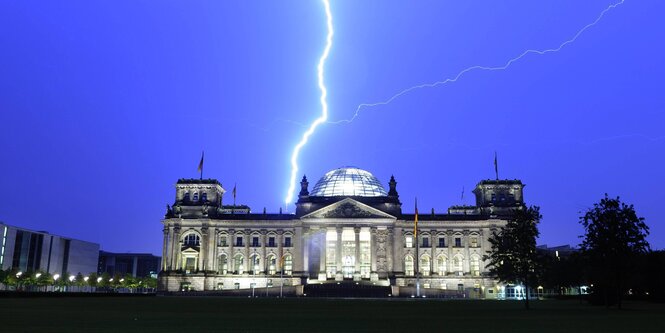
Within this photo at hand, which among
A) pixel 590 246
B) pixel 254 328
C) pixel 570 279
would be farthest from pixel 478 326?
pixel 570 279

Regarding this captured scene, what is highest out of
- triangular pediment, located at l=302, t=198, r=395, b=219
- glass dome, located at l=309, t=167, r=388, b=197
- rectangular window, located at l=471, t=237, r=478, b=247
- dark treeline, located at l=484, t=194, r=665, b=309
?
glass dome, located at l=309, t=167, r=388, b=197

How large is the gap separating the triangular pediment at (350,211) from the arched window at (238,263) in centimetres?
1881

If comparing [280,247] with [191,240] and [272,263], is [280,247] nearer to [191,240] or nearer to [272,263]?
[272,263]

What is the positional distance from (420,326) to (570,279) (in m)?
82.5

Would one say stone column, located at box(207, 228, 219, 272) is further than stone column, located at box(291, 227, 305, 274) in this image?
Yes

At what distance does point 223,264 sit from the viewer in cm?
12638

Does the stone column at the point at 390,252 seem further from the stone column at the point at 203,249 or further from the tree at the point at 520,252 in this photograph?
the tree at the point at 520,252

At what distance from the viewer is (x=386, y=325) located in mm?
26328

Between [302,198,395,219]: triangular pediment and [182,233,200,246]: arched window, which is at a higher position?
[302,198,395,219]: triangular pediment

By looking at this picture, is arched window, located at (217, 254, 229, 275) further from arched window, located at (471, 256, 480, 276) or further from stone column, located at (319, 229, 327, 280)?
arched window, located at (471, 256, 480, 276)

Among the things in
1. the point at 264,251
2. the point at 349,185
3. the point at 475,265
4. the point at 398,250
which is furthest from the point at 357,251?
the point at 475,265

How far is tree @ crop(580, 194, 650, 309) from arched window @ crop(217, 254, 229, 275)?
8721 centimetres

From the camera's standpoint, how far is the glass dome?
441 feet

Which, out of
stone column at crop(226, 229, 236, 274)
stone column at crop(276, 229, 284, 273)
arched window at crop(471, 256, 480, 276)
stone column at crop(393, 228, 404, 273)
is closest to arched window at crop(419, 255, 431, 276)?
stone column at crop(393, 228, 404, 273)
